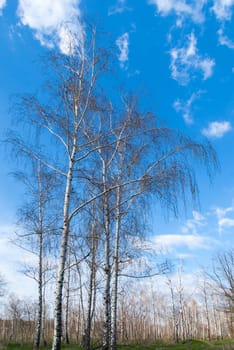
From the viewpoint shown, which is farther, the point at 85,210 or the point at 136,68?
the point at 136,68

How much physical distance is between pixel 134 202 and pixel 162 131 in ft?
9.16

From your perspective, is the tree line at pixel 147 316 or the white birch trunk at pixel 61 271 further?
the tree line at pixel 147 316

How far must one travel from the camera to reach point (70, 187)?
23.9 ft

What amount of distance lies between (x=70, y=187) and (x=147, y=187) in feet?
6.15

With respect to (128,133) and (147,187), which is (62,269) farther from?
(128,133)

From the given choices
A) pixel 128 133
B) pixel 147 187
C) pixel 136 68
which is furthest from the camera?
pixel 136 68

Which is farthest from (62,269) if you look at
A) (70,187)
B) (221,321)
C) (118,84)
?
(221,321)

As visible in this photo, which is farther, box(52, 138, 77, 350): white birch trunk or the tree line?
the tree line

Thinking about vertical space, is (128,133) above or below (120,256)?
above

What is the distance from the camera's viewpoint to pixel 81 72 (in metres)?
8.22

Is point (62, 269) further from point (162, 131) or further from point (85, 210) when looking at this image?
point (162, 131)

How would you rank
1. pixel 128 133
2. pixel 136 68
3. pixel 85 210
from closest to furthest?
pixel 128 133 < pixel 85 210 < pixel 136 68

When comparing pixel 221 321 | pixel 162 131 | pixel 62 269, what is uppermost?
pixel 162 131

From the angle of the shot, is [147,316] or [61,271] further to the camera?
[147,316]
